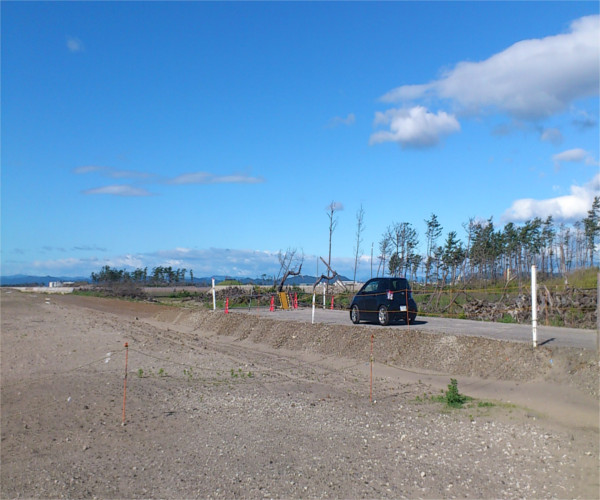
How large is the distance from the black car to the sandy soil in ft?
5.33

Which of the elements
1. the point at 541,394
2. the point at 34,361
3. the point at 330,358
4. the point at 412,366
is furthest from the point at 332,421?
the point at 34,361

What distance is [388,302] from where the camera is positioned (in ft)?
69.4

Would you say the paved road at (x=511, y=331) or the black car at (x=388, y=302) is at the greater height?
the black car at (x=388, y=302)

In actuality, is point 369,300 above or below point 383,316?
above

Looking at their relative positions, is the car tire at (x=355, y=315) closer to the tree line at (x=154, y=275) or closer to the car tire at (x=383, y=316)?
the car tire at (x=383, y=316)

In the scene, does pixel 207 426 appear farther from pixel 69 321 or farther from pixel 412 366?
pixel 69 321

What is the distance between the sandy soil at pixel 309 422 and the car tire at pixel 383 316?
1491 mm

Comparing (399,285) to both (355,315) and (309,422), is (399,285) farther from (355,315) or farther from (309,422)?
(309,422)

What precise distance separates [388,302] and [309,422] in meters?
10.4

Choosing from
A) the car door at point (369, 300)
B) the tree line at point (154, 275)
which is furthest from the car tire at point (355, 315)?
the tree line at point (154, 275)

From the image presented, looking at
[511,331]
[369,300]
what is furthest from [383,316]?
[511,331]

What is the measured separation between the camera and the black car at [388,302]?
21.2 metres

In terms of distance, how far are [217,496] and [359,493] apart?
1.91 metres

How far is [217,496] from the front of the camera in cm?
A: 777
